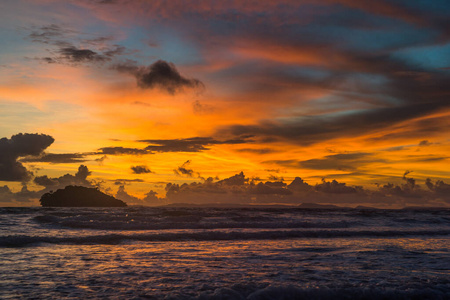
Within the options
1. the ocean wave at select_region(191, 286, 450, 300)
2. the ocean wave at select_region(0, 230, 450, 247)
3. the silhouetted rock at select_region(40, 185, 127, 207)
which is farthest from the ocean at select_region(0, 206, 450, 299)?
the silhouetted rock at select_region(40, 185, 127, 207)

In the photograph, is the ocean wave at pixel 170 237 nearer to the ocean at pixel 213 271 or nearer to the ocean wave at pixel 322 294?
the ocean at pixel 213 271

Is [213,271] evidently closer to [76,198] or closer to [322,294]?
[322,294]

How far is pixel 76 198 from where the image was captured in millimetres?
167000

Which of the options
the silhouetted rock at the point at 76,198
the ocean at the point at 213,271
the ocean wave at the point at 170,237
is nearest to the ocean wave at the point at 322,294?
the ocean at the point at 213,271

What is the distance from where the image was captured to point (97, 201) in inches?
6919

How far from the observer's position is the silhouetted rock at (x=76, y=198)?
162 m

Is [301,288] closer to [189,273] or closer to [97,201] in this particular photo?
[189,273]

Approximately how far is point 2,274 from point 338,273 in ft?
39.0

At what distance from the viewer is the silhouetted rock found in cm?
16212

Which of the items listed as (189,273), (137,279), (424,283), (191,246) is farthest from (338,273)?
(191,246)

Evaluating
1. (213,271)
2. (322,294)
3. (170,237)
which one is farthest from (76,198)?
(322,294)

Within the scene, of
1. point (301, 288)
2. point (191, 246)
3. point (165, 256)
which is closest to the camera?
point (301, 288)

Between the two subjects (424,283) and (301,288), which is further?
(424,283)

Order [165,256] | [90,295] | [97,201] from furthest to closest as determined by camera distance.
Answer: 1. [97,201]
2. [165,256]
3. [90,295]
